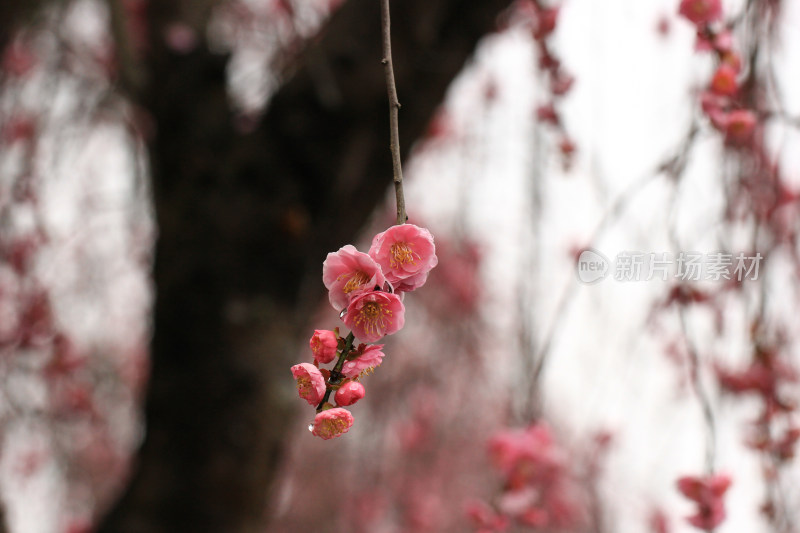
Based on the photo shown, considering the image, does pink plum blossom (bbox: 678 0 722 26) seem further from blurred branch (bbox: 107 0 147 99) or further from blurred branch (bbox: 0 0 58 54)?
blurred branch (bbox: 0 0 58 54)

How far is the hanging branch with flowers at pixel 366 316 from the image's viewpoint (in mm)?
575

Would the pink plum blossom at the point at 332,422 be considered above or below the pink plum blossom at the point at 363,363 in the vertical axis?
below

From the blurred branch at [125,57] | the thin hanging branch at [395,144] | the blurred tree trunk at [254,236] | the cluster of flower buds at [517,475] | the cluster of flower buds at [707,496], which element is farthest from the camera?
the blurred branch at [125,57]

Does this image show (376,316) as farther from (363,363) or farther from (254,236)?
(254,236)

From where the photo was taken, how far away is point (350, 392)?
0.59 meters

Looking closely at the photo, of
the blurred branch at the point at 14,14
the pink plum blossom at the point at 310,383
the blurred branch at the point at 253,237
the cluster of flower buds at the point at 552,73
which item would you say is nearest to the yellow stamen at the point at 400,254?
the pink plum blossom at the point at 310,383

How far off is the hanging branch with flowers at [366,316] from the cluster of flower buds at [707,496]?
2.23 feet

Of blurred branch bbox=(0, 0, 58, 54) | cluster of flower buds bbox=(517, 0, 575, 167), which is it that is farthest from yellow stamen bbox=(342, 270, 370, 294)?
blurred branch bbox=(0, 0, 58, 54)

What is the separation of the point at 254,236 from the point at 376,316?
4.40 ft

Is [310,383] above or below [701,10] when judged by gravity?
below

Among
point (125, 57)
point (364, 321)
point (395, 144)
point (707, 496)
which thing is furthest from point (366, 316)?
point (125, 57)

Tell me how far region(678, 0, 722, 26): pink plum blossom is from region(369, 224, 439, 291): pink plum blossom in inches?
29.4

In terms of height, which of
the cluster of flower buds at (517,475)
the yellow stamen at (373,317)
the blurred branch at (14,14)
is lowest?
the cluster of flower buds at (517,475)

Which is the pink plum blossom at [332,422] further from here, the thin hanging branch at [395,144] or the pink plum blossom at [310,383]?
the thin hanging branch at [395,144]
